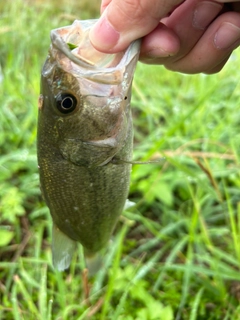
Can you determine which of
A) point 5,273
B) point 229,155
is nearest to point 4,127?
point 5,273

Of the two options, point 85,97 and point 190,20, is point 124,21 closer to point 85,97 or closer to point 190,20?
point 85,97

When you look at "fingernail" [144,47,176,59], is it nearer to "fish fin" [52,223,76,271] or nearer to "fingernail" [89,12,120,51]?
"fingernail" [89,12,120,51]

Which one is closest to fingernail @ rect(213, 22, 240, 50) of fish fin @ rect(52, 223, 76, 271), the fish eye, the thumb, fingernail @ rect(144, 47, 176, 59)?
fingernail @ rect(144, 47, 176, 59)

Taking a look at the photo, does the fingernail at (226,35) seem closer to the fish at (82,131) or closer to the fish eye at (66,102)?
the fish at (82,131)

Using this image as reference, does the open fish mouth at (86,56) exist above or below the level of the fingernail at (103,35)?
below

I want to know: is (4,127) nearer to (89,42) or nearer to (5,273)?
(5,273)

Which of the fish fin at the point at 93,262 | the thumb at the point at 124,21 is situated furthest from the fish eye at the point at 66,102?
the fish fin at the point at 93,262

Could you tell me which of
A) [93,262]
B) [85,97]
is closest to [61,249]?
[93,262]
